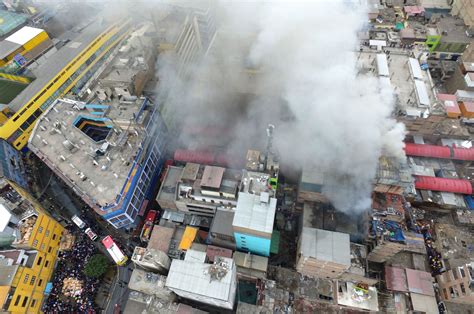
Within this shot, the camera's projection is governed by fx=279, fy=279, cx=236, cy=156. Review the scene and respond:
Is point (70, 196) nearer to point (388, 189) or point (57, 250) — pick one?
Answer: point (57, 250)

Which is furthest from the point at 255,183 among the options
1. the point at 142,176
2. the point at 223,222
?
the point at 142,176

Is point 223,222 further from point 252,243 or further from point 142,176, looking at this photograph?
point 142,176

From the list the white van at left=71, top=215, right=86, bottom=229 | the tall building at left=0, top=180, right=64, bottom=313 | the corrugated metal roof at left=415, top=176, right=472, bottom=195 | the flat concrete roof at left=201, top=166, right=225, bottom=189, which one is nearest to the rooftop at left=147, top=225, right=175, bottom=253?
the flat concrete roof at left=201, top=166, right=225, bottom=189

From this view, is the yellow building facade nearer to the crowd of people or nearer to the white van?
the white van

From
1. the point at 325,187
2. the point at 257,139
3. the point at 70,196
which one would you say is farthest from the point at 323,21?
the point at 70,196

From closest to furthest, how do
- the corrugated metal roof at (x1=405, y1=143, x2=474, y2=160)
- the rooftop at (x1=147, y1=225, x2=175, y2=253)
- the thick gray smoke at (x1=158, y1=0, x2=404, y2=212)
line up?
the rooftop at (x1=147, y1=225, x2=175, y2=253), the thick gray smoke at (x1=158, y1=0, x2=404, y2=212), the corrugated metal roof at (x1=405, y1=143, x2=474, y2=160)

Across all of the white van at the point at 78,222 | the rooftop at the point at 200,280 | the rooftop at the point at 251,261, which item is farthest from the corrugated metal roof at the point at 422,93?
the white van at the point at 78,222
